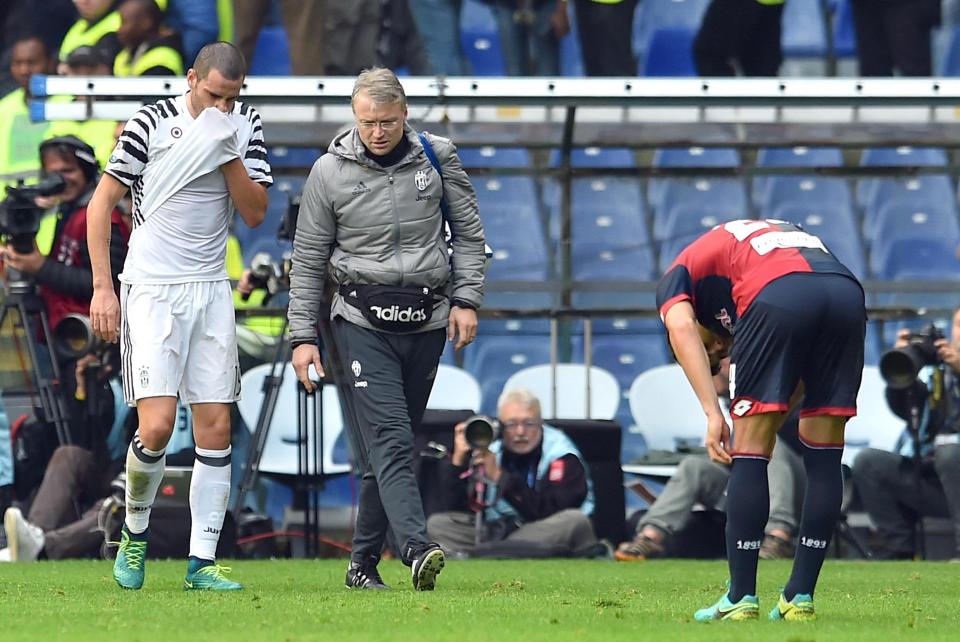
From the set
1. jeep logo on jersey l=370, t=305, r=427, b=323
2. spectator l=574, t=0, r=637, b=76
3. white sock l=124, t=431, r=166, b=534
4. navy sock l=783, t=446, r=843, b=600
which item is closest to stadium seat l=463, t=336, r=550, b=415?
spectator l=574, t=0, r=637, b=76

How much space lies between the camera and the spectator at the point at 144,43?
13.6 metres

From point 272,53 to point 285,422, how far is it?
544 cm

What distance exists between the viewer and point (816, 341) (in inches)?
225

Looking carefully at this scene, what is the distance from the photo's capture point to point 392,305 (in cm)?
714

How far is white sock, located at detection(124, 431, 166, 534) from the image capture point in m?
7.18

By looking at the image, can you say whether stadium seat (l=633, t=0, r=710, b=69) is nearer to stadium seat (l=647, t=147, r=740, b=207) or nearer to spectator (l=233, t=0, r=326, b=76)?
spectator (l=233, t=0, r=326, b=76)

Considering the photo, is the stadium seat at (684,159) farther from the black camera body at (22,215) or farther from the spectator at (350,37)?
the black camera body at (22,215)

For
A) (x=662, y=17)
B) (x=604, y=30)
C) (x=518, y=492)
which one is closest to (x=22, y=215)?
(x=518, y=492)

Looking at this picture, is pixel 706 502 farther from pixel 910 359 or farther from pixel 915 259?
pixel 915 259

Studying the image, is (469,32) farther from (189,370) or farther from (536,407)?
(189,370)

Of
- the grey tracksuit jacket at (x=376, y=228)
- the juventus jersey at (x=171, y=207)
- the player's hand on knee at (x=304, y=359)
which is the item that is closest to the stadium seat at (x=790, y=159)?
the grey tracksuit jacket at (x=376, y=228)

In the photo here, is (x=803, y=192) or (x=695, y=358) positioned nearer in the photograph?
(x=695, y=358)

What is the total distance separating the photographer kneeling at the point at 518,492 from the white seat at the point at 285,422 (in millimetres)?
975

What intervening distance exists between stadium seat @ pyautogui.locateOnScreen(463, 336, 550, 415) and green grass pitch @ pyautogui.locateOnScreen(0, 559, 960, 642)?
102 inches
